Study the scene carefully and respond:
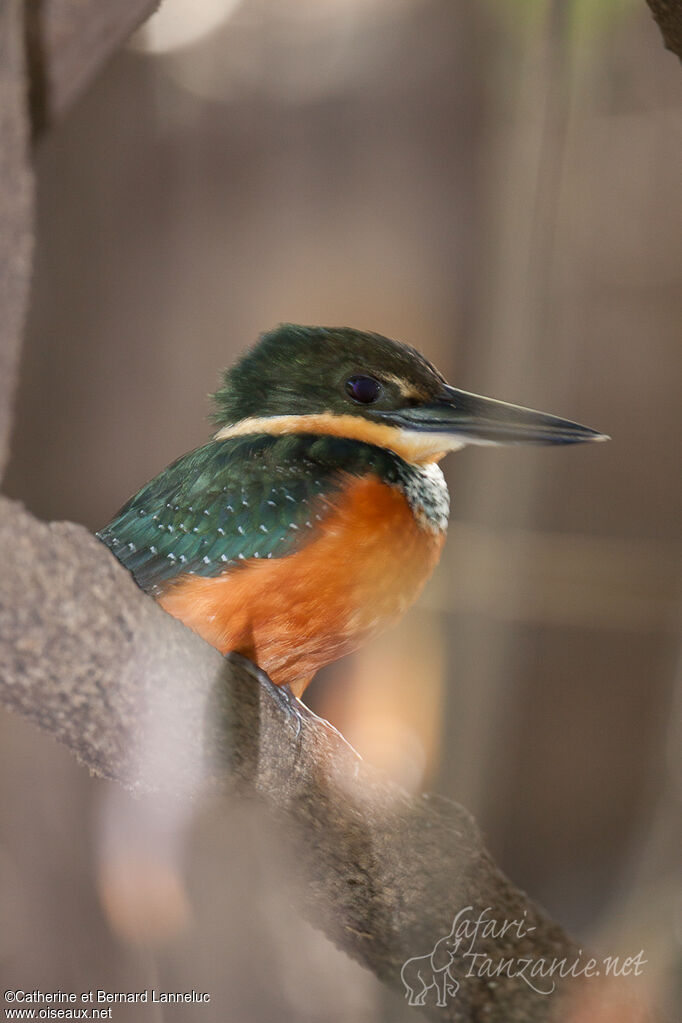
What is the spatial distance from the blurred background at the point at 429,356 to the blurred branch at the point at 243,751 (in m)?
0.05

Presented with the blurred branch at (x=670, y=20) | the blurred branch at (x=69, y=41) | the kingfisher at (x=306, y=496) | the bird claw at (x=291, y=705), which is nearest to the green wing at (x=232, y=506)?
the kingfisher at (x=306, y=496)

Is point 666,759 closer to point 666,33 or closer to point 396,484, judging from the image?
point 396,484

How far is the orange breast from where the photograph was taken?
26.6 inches

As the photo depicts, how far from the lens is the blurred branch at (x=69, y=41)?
72cm

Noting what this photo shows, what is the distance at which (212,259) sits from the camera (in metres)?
0.87

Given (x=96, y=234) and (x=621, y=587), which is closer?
(x=96, y=234)

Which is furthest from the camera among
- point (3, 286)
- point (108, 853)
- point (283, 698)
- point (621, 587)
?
point (621, 587)

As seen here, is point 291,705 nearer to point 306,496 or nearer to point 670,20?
point 306,496

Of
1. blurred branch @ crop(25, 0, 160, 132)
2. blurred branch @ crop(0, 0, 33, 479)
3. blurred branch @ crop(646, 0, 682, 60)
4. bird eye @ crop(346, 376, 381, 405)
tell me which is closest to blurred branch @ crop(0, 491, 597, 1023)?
blurred branch @ crop(0, 0, 33, 479)

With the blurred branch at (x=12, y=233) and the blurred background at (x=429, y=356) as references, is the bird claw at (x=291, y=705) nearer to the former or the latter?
the blurred background at (x=429, y=356)

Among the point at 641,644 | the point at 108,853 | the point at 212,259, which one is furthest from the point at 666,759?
the point at 212,259

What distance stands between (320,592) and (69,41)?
493 millimetres

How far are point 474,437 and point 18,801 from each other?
568 mm

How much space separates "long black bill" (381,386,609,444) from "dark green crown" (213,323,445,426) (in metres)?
0.01
